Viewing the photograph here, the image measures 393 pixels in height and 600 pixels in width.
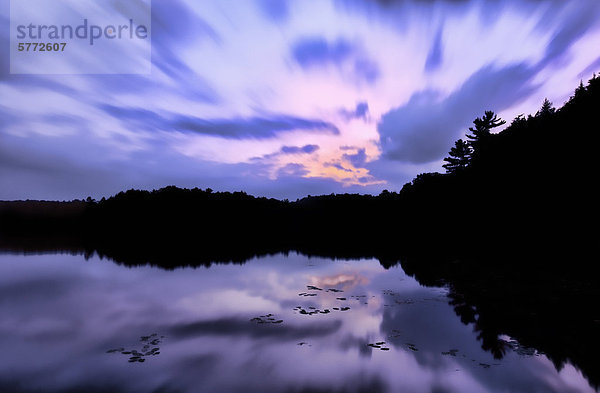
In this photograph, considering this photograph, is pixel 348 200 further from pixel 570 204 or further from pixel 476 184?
pixel 570 204

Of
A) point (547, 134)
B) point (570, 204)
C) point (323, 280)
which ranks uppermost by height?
point (547, 134)

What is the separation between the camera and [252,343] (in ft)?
43.9

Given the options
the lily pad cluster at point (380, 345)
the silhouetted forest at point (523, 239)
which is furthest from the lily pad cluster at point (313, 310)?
the silhouetted forest at point (523, 239)

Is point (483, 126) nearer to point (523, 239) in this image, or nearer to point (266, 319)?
point (523, 239)

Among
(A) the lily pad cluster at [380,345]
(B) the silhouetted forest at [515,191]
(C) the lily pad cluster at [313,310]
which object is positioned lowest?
(C) the lily pad cluster at [313,310]

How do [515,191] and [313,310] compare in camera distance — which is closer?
[313,310]

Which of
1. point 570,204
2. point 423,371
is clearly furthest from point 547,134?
point 423,371

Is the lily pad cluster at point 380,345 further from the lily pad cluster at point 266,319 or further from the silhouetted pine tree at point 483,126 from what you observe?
the silhouetted pine tree at point 483,126

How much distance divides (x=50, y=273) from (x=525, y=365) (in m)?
44.0

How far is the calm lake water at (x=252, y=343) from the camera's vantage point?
9875 millimetres

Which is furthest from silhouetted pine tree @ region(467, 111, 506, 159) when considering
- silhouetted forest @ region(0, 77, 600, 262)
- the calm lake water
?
the calm lake water

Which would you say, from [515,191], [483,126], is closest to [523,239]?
[515,191]

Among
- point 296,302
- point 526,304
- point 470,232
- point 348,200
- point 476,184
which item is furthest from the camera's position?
point 348,200

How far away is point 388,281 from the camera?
27156mm
